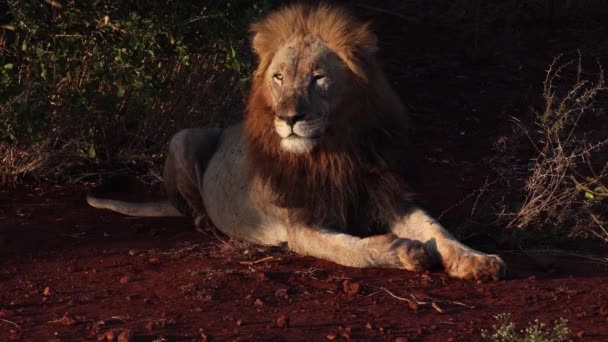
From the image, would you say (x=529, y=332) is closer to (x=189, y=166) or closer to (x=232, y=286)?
(x=232, y=286)

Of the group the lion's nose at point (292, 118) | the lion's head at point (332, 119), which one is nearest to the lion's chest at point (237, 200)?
the lion's head at point (332, 119)

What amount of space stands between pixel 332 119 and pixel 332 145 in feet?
0.45

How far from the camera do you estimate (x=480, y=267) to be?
5.03 metres

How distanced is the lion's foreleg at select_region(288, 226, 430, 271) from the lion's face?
1.46ft

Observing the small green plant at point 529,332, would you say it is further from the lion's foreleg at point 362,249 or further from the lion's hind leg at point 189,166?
the lion's hind leg at point 189,166

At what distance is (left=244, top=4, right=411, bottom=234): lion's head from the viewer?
217 inches

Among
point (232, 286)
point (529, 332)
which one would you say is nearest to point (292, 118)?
point (232, 286)

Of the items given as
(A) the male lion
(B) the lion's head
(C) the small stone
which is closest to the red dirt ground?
(C) the small stone

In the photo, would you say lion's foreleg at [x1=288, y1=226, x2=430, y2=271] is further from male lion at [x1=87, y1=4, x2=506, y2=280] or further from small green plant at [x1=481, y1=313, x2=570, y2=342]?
small green plant at [x1=481, y1=313, x2=570, y2=342]

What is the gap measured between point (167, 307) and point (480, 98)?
5.24m

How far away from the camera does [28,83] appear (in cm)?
664

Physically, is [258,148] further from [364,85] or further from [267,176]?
[364,85]

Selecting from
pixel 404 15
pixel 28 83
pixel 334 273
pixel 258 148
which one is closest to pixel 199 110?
pixel 28 83

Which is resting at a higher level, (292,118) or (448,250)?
(292,118)
